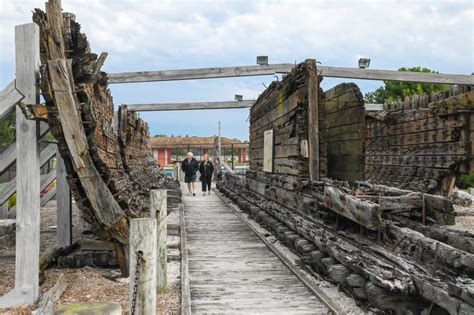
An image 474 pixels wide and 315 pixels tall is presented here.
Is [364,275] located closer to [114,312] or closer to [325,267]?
[325,267]

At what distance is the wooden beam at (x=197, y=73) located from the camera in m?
13.2

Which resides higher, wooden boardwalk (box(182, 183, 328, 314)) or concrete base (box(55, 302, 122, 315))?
concrete base (box(55, 302, 122, 315))

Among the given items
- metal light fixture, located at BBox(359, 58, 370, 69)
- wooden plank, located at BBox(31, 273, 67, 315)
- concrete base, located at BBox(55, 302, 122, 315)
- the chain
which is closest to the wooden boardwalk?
wooden plank, located at BBox(31, 273, 67, 315)

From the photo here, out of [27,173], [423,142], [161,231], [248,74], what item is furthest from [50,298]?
[248,74]

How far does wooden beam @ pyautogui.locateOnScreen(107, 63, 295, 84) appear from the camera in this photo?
43.2 feet

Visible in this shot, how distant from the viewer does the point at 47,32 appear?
15.5 feet

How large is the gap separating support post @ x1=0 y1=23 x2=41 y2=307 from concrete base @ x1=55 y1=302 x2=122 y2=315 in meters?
2.32

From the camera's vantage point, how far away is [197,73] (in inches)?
521

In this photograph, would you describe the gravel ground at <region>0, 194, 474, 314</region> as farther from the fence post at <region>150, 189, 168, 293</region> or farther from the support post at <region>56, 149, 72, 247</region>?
the support post at <region>56, 149, 72, 247</region>

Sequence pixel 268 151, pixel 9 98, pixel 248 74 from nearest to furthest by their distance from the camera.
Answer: pixel 9 98
pixel 268 151
pixel 248 74

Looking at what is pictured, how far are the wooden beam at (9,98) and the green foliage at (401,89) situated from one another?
27.7 m

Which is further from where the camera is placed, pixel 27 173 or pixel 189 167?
pixel 189 167

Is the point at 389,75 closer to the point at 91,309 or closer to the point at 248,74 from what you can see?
the point at 248,74

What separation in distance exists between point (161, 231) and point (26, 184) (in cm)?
179
